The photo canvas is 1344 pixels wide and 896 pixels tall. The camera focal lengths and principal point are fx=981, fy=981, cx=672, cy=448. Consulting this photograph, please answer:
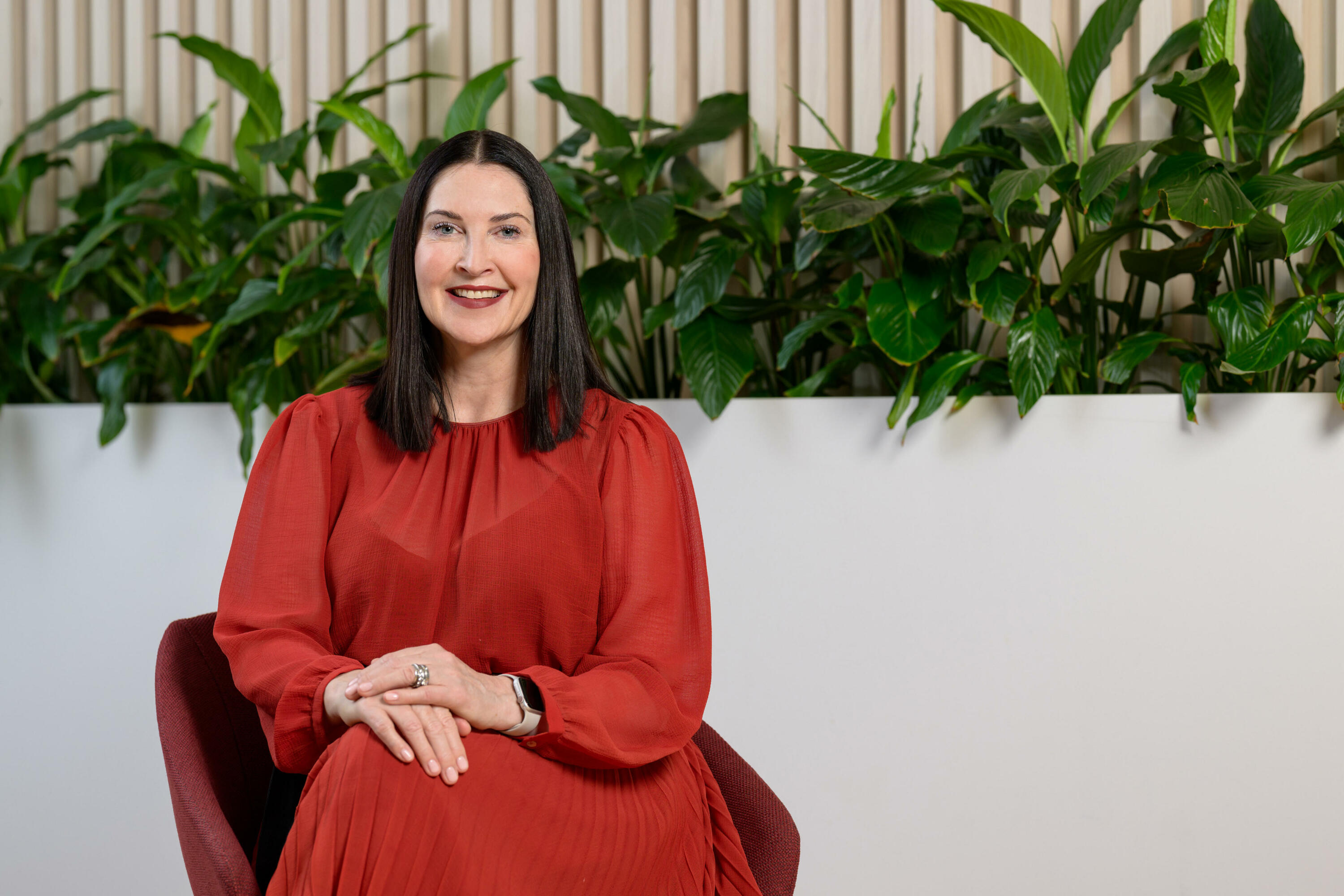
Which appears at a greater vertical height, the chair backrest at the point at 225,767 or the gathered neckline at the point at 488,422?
the gathered neckline at the point at 488,422

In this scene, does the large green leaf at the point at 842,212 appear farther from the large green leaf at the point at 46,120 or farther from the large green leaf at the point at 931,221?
the large green leaf at the point at 46,120

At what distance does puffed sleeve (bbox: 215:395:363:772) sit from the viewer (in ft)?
3.50

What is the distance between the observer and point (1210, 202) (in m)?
1.57

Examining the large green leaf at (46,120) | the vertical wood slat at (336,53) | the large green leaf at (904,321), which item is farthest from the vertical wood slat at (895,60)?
the large green leaf at (46,120)

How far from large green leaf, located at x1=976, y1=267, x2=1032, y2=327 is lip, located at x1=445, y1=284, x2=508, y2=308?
94cm

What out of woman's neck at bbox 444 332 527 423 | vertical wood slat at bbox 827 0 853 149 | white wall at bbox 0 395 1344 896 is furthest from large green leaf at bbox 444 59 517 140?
woman's neck at bbox 444 332 527 423

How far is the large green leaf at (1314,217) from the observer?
5.12 ft

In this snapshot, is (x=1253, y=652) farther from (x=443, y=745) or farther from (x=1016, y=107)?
(x=443, y=745)

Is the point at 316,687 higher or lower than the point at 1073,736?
higher

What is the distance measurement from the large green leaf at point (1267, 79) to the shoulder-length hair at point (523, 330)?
1389 millimetres

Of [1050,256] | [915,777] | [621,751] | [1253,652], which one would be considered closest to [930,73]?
[1050,256]

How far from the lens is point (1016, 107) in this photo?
201cm

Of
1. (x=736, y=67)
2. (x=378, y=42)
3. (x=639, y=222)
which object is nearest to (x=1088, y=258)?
(x=639, y=222)

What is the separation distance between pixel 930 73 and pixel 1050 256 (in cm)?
49
